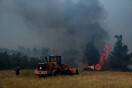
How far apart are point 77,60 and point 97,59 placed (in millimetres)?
8627

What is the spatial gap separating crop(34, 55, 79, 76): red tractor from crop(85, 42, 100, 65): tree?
745 inches

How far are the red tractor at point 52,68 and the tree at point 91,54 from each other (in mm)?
18928

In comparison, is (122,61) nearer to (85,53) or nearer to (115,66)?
Result: (115,66)

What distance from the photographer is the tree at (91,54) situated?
3859 cm

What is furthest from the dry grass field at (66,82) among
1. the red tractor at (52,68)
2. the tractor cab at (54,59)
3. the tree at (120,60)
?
the tree at (120,60)

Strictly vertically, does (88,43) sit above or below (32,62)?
above

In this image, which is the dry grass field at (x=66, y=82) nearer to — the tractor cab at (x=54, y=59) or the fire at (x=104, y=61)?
the tractor cab at (x=54, y=59)

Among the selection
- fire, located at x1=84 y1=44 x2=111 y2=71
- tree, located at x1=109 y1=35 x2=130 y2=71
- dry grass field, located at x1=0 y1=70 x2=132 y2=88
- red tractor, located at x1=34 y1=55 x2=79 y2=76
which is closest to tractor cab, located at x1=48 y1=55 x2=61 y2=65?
red tractor, located at x1=34 y1=55 x2=79 y2=76

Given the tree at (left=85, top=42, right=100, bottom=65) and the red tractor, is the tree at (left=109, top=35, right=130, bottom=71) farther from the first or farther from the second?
the red tractor

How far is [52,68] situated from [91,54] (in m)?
22.4

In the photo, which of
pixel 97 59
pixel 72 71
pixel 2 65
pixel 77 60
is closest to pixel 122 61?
pixel 97 59

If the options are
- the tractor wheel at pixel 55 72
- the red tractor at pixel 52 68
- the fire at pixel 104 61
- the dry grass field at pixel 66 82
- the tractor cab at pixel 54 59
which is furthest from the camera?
the fire at pixel 104 61

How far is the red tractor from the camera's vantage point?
686 inches

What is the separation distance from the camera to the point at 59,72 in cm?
1897
